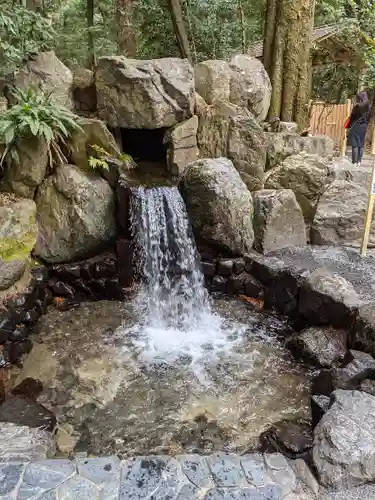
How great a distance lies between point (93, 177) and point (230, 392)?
4.38m

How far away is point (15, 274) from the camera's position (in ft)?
21.1

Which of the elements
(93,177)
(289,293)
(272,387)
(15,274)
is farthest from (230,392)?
(93,177)

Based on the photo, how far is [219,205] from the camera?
275 inches

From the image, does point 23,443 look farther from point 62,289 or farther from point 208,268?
point 208,268

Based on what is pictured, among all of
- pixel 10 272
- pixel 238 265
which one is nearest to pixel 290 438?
pixel 238 265

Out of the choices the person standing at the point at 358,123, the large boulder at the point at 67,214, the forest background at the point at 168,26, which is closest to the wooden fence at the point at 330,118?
the forest background at the point at 168,26

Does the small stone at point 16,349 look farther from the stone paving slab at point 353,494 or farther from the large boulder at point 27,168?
the stone paving slab at point 353,494

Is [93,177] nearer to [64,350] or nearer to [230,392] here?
[64,350]

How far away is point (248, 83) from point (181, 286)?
15.6 feet

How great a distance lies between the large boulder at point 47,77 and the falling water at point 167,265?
2.56 m

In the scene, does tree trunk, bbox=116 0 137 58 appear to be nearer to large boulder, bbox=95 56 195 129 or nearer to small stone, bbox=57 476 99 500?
large boulder, bbox=95 56 195 129

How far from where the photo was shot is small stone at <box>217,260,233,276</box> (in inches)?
287

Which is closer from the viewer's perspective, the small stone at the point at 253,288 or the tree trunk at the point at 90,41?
the small stone at the point at 253,288

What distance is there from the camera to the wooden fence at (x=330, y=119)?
46.6 ft
